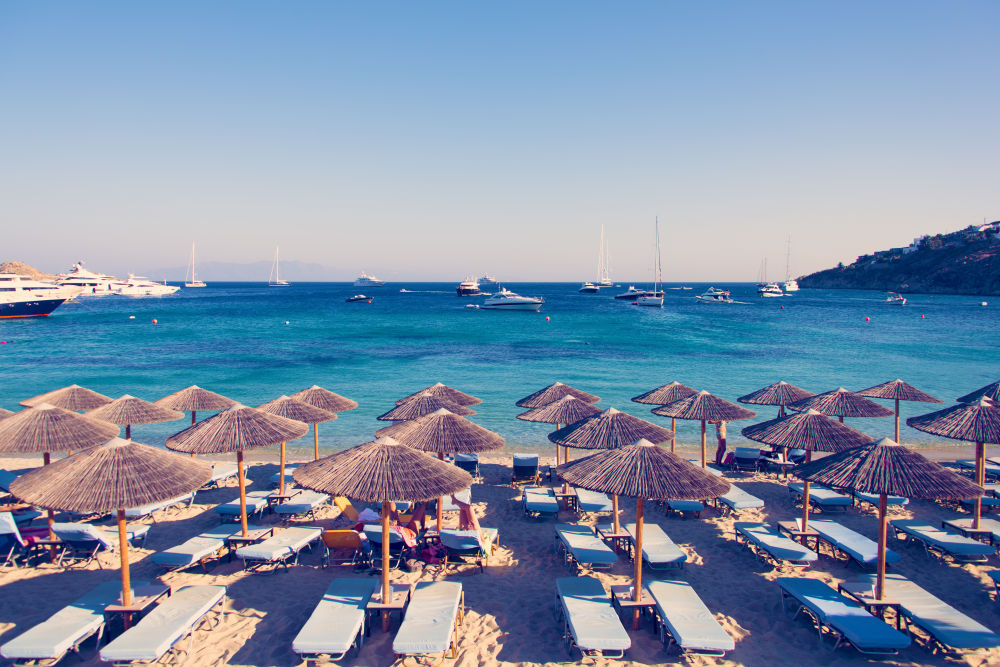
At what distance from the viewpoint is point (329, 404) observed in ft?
38.8

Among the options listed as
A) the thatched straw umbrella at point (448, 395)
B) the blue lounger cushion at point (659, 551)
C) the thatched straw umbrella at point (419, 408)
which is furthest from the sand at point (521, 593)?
the thatched straw umbrella at point (448, 395)

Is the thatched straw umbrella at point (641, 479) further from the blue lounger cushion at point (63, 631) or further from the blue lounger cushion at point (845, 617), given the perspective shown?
the blue lounger cushion at point (63, 631)

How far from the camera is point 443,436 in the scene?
8.73 meters

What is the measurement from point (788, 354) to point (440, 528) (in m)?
31.5

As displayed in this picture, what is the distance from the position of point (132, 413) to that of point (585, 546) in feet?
29.6

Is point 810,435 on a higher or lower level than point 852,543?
higher

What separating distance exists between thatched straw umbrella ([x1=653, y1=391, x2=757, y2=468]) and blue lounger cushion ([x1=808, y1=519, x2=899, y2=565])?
251 cm

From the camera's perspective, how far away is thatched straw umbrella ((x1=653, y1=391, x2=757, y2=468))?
10703 mm

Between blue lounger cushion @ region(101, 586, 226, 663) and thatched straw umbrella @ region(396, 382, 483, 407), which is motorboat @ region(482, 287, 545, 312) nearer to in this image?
thatched straw umbrella @ region(396, 382, 483, 407)

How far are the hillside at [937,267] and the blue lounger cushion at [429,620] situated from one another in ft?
404

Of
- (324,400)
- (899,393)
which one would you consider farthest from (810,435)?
(324,400)

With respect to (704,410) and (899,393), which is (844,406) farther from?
(704,410)

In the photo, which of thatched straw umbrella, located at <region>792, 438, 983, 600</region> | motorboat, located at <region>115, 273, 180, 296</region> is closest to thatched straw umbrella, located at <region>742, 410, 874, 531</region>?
thatched straw umbrella, located at <region>792, 438, 983, 600</region>

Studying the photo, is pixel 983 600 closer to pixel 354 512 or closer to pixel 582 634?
pixel 582 634
